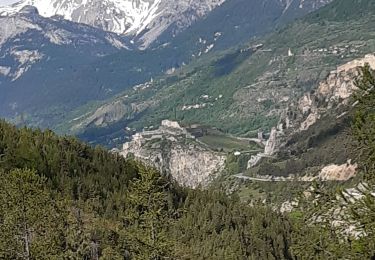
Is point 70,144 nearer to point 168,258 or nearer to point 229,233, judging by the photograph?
point 229,233

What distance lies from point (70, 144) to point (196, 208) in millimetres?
28790

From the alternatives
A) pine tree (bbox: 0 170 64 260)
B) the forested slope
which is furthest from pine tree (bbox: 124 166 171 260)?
pine tree (bbox: 0 170 64 260)

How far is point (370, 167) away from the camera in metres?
28.9

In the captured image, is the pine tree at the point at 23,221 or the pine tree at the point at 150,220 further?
the pine tree at the point at 150,220

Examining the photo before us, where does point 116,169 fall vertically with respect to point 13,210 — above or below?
below

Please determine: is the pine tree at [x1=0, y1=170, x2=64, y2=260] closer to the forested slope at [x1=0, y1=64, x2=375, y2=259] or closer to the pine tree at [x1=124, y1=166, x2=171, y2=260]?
the forested slope at [x1=0, y1=64, x2=375, y2=259]

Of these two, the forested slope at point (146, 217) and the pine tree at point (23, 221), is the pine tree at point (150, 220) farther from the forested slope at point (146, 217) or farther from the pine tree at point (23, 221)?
the pine tree at point (23, 221)

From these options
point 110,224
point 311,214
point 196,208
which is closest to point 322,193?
point 311,214

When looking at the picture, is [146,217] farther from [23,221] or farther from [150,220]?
[23,221]

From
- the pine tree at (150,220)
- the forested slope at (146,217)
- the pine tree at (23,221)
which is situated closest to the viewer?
the forested slope at (146,217)

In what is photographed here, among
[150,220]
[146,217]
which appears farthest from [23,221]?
[150,220]

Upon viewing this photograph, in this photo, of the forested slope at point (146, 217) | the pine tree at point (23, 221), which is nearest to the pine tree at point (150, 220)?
the forested slope at point (146, 217)

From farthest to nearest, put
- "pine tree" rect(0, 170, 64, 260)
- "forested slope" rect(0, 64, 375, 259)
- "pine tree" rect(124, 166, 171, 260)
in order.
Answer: "pine tree" rect(124, 166, 171, 260)
"pine tree" rect(0, 170, 64, 260)
"forested slope" rect(0, 64, 375, 259)

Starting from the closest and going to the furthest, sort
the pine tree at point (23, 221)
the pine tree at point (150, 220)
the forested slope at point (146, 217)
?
the forested slope at point (146, 217) < the pine tree at point (23, 221) < the pine tree at point (150, 220)
